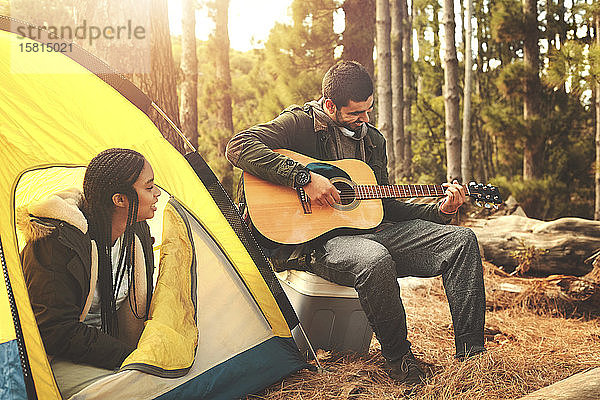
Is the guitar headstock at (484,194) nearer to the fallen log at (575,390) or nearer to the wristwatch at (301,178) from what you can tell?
the wristwatch at (301,178)

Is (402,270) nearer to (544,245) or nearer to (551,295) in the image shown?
(551,295)

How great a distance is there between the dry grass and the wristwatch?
81cm

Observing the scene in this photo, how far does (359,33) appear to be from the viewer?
22.9ft

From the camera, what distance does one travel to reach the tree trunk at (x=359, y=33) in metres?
7.00

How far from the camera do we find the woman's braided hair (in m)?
1.89

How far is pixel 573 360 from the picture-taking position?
2.61 meters

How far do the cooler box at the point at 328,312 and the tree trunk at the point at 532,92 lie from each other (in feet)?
20.1

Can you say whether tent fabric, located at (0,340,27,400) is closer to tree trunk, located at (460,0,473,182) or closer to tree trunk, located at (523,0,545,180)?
tree trunk, located at (460,0,473,182)

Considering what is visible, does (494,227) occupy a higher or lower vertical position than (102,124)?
lower

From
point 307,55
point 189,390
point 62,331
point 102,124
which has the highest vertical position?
point 307,55

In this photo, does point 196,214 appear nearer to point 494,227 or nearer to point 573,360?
point 573,360

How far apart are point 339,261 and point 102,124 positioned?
1.08 m

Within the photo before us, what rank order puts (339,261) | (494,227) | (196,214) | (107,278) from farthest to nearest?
1. (494,227)
2. (339,261)
3. (196,214)
4. (107,278)

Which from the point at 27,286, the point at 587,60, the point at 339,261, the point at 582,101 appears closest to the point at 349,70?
the point at 339,261
